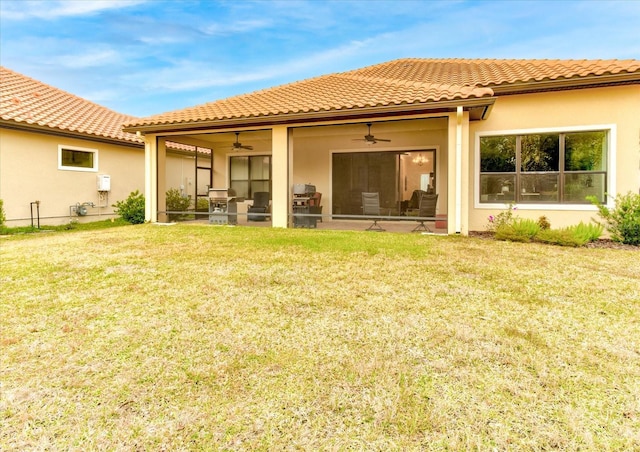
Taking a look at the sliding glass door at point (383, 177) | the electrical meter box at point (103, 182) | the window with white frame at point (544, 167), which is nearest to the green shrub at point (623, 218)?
the window with white frame at point (544, 167)

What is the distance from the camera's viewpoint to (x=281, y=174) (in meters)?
10.1

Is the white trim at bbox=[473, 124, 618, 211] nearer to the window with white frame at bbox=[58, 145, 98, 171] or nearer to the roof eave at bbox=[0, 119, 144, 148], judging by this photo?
the roof eave at bbox=[0, 119, 144, 148]

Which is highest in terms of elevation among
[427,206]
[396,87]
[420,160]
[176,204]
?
[396,87]

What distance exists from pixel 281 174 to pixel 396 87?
3.96m

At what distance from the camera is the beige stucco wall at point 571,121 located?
334 inches

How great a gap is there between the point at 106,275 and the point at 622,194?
10.9 metres

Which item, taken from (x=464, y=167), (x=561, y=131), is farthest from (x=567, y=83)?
(x=464, y=167)

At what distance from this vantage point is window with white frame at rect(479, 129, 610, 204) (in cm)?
890

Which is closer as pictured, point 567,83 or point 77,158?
point 567,83

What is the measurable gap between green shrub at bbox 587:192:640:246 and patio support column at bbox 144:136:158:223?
474 inches

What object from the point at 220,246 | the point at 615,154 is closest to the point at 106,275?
the point at 220,246

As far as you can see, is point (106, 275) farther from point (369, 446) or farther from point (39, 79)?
point (39, 79)

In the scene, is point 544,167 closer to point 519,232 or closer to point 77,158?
point 519,232

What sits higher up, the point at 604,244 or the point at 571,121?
the point at 571,121
